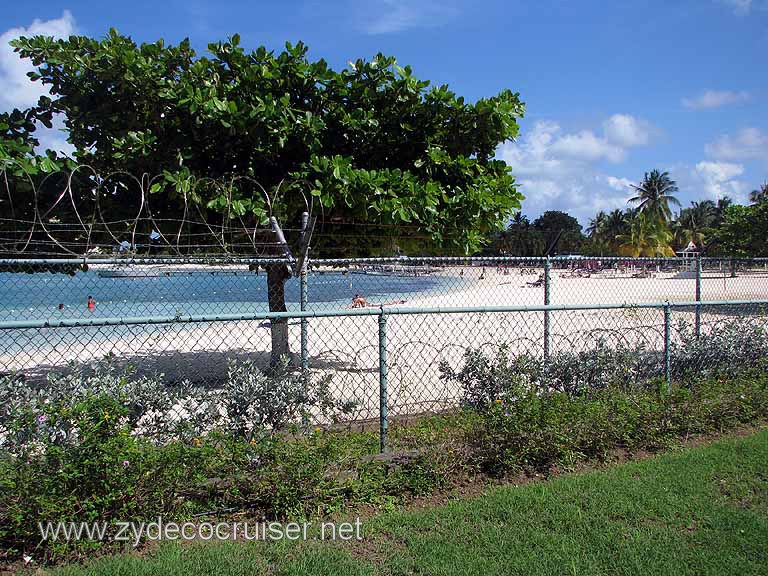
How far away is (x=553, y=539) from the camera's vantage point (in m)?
3.40

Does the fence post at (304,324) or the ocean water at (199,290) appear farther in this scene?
the ocean water at (199,290)

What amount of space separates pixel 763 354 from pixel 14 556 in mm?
7064

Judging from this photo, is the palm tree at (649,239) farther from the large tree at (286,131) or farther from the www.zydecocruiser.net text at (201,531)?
the www.zydecocruiser.net text at (201,531)

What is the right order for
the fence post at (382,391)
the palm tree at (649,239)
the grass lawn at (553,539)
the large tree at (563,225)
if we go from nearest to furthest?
the grass lawn at (553,539)
the fence post at (382,391)
the palm tree at (649,239)
the large tree at (563,225)

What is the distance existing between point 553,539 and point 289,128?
15.7 ft

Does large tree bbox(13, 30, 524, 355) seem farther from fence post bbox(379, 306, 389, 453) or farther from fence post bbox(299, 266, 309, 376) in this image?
fence post bbox(379, 306, 389, 453)

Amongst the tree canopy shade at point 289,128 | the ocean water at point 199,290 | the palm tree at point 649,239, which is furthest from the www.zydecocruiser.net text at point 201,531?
the palm tree at point 649,239

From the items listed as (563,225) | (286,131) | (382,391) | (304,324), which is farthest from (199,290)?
(563,225)

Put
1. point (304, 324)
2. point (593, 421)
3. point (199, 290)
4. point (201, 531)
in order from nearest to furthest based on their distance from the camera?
point (201, 531)
point (593, 421)
point (304, 324)
point (199, 290)

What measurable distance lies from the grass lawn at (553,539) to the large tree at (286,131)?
325 cm

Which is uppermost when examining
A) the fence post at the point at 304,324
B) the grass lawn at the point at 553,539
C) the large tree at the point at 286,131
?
the large tree at the point at 286,131

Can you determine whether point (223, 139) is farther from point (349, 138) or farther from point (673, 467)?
point (673, 467)

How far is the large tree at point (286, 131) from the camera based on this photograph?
6.27m

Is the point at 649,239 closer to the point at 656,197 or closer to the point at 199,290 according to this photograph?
the point at 656,197
